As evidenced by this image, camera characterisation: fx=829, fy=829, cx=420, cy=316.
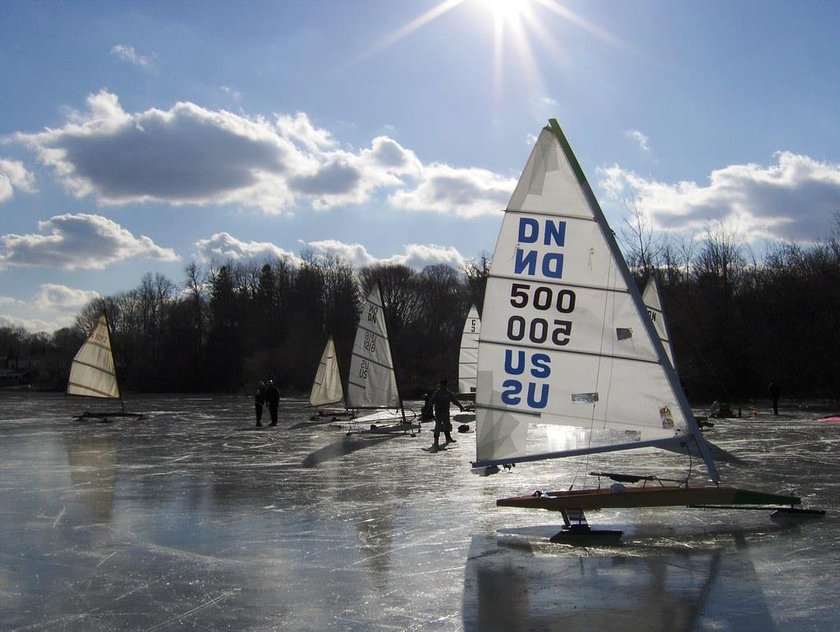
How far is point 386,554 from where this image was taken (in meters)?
8.01

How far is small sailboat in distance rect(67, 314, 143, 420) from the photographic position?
30.8 metres

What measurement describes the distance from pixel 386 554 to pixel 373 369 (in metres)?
17.1

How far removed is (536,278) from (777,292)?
149ft

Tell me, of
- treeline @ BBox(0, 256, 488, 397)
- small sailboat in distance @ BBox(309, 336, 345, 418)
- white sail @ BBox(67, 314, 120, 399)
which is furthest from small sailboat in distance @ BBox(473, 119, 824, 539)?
treeline @ BBox(0, 256, 488, 397)

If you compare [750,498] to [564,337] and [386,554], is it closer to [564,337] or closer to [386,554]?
[564,337]

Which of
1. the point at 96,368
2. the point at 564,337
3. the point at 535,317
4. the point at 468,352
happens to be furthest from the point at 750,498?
the point at 96,368

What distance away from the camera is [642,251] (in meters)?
57.2

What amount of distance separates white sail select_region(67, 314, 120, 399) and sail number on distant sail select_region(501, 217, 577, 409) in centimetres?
2465

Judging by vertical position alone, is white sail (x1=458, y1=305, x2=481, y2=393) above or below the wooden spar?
above

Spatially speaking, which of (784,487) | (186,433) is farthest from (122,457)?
(784,487)

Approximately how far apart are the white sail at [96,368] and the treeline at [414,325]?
18.7 meters

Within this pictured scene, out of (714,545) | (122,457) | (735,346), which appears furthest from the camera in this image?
(735,346)

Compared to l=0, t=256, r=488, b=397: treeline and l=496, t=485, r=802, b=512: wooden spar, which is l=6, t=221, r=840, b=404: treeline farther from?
l=496, t=485, r=802, b=512: wooden spar

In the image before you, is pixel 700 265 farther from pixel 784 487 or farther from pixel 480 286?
pixel 784 487
